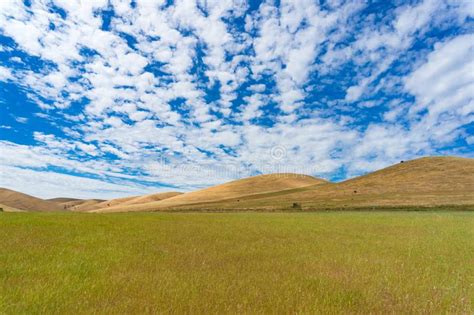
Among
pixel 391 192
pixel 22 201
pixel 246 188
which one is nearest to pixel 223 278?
pixel 391 192

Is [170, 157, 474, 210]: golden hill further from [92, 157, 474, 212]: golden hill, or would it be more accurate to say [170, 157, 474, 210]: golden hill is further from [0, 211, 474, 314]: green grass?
[0, 211, 474, 314]: green grass

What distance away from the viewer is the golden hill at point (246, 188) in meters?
135

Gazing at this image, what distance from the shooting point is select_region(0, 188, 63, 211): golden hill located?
577ft

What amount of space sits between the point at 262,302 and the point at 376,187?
101739 mm

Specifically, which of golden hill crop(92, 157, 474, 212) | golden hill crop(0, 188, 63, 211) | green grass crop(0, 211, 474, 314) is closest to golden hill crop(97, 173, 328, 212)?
golden hill crop(92, 157, 474, 212)

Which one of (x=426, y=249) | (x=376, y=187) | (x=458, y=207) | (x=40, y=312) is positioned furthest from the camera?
(x=376, y=187)

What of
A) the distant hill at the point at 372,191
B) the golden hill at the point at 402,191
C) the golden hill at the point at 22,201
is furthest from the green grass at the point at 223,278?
the golden hill at the point at 22,201

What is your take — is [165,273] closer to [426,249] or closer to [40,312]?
[40,312]

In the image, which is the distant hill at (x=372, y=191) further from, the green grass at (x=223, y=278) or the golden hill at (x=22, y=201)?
the golden hill at (x=22, y=201)

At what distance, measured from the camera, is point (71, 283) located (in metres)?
6.92

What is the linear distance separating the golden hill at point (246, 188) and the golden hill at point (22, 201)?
2401 inches

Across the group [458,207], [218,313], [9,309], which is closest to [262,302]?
[218,313]

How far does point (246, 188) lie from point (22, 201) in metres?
148

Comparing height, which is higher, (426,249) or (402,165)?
(402,165)
